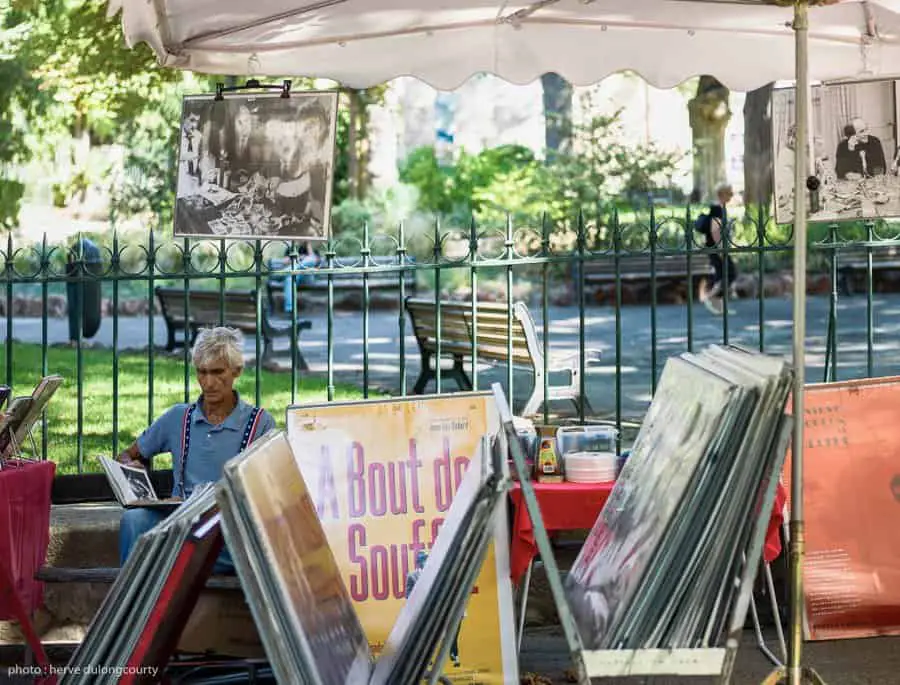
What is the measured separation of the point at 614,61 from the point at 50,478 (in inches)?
114

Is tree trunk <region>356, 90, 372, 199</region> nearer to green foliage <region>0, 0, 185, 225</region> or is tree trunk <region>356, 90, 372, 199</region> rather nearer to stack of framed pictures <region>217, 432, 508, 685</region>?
green foliage <region>0, 0, 185, 225</region>

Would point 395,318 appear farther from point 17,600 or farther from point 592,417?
point 17,600

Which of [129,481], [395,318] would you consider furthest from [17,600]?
[395,318]

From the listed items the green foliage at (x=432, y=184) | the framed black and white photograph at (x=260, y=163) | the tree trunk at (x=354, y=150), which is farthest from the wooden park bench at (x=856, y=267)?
the framed black and white photograph at (x=260, y=163)

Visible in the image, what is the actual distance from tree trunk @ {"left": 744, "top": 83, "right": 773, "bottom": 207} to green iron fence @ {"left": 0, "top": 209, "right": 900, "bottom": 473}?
3.78 ft

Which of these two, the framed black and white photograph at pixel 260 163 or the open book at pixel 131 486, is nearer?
Result: the open book at pixel 131 486

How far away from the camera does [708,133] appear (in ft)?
89.3

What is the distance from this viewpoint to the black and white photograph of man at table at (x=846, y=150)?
574 cm

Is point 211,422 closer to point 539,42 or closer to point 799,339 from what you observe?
point 539,42

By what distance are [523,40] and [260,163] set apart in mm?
1201

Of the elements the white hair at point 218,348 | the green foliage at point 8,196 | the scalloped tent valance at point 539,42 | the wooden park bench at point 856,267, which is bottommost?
the white hair at point 218,348

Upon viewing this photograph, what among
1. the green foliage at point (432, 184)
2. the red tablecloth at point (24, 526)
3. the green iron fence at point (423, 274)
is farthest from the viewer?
the green foliage at point (432, 184)

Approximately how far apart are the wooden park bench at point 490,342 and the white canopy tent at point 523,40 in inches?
96.9

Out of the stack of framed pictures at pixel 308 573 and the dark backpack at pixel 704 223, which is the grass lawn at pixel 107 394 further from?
the dark backpack at pixel 704 223
